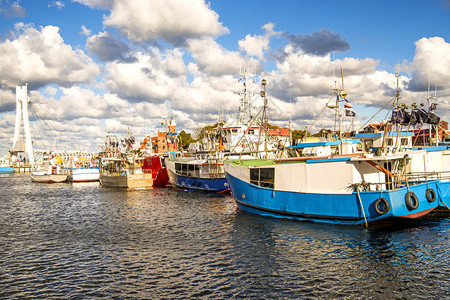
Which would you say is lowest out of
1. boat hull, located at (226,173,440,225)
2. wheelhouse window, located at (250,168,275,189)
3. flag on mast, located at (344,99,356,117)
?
boat hull, located at (226,173,440,225)

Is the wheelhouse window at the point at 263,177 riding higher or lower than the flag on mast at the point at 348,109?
lower

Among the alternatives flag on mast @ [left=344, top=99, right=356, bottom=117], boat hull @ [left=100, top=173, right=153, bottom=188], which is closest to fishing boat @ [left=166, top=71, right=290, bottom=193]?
boat hull @ [left=100, top=173, right=153, bottom=188]

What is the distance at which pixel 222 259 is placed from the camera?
19.3 meters

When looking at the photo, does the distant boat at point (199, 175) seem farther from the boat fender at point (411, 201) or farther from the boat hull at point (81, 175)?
the boat hull at point (81, 175)

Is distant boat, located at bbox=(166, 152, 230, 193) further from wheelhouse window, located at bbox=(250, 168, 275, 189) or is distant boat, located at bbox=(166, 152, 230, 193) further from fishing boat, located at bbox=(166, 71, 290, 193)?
wheelhouse window, located at bbox=(250, 168, 275, 189)

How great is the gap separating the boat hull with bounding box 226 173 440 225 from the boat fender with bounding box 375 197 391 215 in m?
0.14

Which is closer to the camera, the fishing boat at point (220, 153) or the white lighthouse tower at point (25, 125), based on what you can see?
the fishing boat at point (220, 153)

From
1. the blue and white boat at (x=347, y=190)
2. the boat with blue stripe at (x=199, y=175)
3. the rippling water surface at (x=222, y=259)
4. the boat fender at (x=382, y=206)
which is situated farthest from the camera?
the boat with blue stripe at (x=199, y=175)

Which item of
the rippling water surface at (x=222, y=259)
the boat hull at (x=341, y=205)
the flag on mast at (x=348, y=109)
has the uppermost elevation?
the flag on mast at (x=348, y=109)

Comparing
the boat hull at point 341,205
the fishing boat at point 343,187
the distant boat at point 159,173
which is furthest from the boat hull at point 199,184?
the boat hull at point 341,205

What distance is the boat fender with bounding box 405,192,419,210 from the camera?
76.2 ft

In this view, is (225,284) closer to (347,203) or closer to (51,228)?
(347,203)

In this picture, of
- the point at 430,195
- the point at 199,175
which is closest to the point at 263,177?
the point at 430,195

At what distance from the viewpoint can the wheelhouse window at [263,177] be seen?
28.6 m
